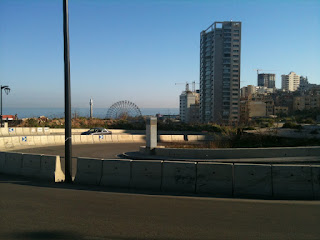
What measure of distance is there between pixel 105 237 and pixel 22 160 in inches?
354

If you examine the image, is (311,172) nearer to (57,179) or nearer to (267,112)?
(57,179)

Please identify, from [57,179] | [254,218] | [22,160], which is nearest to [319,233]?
[254,218]

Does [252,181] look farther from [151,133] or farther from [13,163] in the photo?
[151,133]

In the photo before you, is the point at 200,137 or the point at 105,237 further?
the point at 200,137

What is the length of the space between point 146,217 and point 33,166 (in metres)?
7.51

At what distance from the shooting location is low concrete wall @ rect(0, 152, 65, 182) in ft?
39.4

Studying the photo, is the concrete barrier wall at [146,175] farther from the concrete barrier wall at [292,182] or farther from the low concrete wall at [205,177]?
the concrete barrier wall at [292,182]

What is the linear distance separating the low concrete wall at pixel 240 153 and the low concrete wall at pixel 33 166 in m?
9.01

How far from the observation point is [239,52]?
112m

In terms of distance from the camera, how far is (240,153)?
749 inches

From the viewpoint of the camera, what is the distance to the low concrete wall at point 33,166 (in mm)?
12000

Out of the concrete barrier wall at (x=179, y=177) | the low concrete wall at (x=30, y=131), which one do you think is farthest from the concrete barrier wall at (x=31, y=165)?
the low concrete wall at (x=30, y=131)

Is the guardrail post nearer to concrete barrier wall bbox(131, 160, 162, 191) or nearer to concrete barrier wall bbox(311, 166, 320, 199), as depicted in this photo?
concrete barrier wall bbox(131, 160, 162, 191)

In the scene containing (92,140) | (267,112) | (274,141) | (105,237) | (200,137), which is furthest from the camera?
(267,112)
